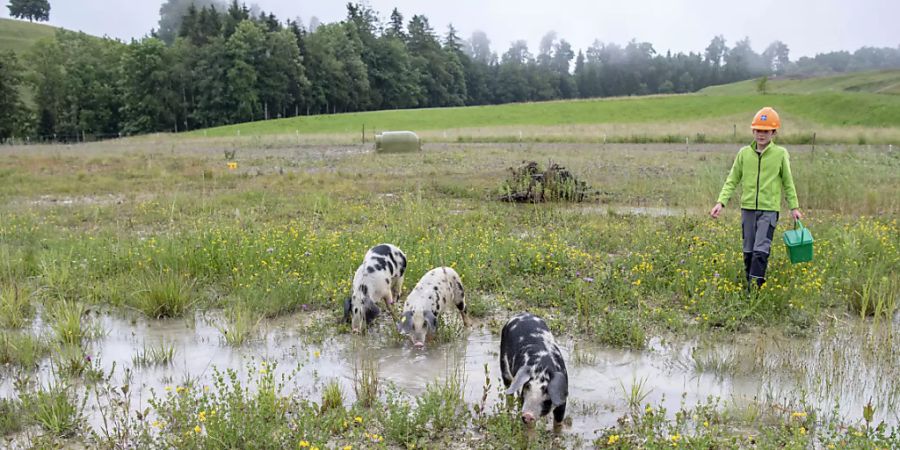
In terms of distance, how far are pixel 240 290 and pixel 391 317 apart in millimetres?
2094

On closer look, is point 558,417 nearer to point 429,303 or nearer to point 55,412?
point 429,303

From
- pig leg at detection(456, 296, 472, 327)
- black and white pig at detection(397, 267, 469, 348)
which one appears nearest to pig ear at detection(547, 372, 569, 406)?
black and white pig at detection(397, 267, 469, 348)

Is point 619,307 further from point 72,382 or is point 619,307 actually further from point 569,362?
point 72,382

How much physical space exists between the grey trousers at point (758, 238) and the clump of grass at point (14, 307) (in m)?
8.90

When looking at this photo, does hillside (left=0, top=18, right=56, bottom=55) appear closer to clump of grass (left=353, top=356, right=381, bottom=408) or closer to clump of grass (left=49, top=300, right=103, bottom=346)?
clump of grass (left=49, top=300, right=103, bottom=346)

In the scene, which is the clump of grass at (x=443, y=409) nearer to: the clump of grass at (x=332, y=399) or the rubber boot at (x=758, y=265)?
the clump of grass at (x=332, y=399)

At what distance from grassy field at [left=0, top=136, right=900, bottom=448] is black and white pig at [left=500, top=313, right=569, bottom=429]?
0.81 ft

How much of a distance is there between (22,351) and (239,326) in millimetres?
2112

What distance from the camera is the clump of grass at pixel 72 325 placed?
7.24 metres

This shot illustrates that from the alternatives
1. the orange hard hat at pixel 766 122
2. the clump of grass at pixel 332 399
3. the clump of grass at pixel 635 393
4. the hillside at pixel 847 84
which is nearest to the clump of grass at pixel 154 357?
the clump of grass at pixel 332 399

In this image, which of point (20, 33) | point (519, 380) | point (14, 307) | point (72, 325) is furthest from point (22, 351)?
point (20, 33)

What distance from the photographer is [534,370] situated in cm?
531

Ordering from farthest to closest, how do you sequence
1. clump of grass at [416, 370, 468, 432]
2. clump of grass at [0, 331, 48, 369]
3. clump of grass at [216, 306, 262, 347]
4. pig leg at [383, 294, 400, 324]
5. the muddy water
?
pig leg at [383, 294, 400, 324] < clump of grass at [216, 306, 262, 347] < clump of grass at [0, 331, 48, 369] < the muddy water < clump of grass at [416, 370, 468, 432]

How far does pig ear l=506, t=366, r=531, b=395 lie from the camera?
510 centimetres
